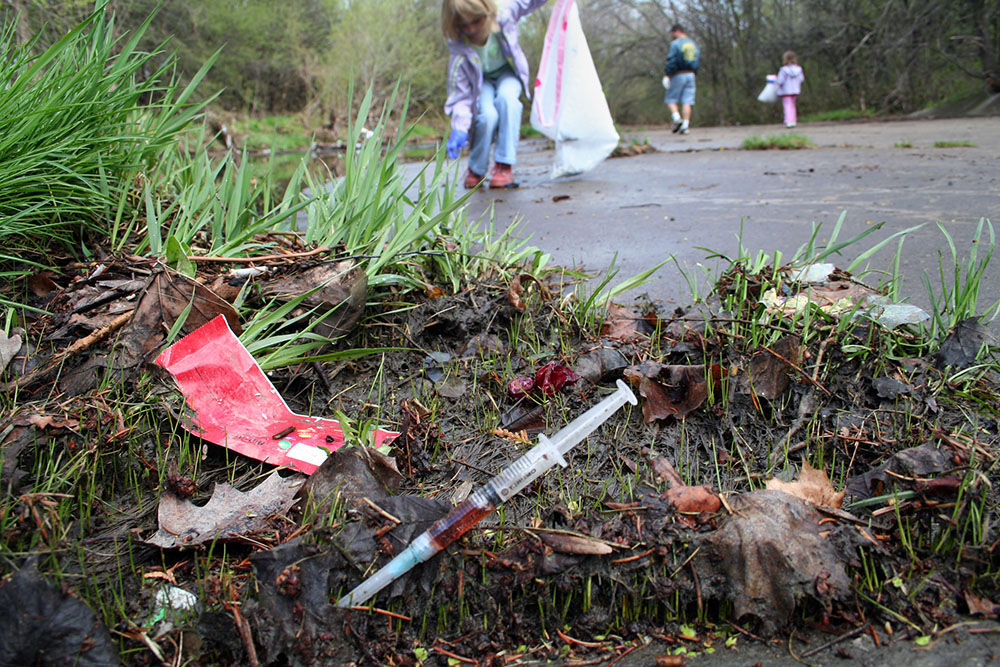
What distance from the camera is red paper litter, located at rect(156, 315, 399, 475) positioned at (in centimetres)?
156

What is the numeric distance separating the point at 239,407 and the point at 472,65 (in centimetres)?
520

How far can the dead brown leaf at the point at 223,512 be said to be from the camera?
1293 millimetres

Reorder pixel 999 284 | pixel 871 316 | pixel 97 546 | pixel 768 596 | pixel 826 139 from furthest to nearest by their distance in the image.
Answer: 1. pixel 826 139
2. pixel 999 284
3. pixel 871 316
4. pixel 97 546
5. pixel 768 596

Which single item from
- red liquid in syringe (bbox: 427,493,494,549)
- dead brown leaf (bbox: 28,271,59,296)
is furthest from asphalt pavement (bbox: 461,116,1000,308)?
dead brown leaf (bbox: 28,271,59,296)

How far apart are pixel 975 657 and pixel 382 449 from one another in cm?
114

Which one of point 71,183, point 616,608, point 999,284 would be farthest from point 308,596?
point 999,284

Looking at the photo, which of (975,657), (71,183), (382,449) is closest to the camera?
(975,657)

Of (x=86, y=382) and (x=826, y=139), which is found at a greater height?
(x=826, y=139)

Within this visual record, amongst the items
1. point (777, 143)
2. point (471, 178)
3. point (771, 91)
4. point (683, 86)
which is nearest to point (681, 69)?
point (683, 86)

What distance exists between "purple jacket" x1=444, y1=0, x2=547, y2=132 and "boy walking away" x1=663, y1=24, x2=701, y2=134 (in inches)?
354

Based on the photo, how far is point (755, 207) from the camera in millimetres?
4402

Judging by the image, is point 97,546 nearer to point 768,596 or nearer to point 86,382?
point 86,382

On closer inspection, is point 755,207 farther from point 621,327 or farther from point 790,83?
point 790,83

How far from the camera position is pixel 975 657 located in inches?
39.9
